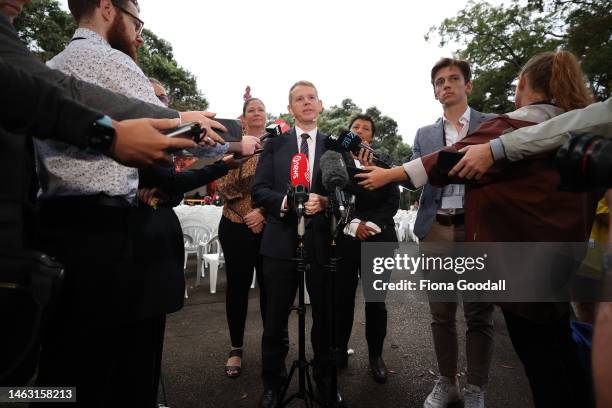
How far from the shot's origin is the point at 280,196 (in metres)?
2.54

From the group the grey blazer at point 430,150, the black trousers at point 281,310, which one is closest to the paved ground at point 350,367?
the black trousers at point 281,310

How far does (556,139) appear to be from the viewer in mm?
1472

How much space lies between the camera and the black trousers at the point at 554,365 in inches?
58.4

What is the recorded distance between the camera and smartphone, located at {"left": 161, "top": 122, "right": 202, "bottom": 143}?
44.6 inches

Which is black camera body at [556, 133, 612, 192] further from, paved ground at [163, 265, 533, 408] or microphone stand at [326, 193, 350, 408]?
paved ground at [163, 265, 533, 408]

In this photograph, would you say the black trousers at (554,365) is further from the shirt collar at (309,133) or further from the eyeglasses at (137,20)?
the eyeglasses at (137,20)

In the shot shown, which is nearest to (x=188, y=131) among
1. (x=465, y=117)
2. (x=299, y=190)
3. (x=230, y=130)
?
(x=230, y=130)

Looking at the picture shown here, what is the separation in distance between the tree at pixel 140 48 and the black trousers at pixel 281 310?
11412 millimetres

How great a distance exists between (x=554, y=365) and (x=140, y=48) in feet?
84.4

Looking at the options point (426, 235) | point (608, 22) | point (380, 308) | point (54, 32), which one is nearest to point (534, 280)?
point (426, 235)

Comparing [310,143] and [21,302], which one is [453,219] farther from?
[21,302]

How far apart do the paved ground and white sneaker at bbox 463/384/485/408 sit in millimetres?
310

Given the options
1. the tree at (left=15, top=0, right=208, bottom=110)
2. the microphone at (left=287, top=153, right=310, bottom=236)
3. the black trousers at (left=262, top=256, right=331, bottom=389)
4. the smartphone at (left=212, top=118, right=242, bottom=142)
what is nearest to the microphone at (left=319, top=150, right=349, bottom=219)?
the microphone at (left=287, top=153, right=310, bottom=236)

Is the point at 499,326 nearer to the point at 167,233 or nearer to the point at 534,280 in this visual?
the point at 534,280
